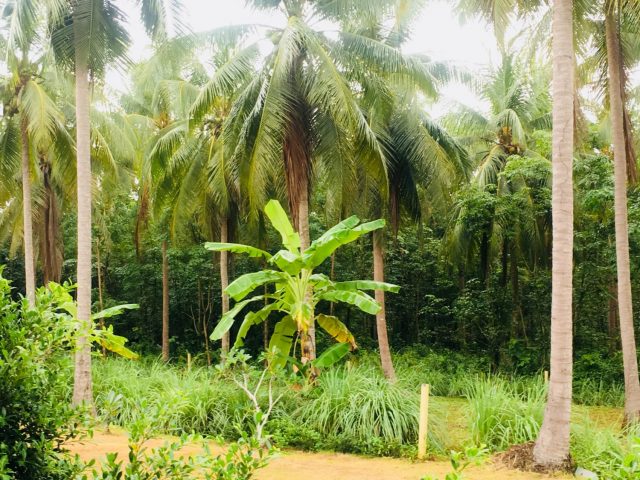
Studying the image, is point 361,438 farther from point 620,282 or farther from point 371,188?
point 371,188

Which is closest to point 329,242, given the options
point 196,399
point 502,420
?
point 196,399

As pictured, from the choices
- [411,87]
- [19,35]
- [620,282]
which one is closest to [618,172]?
[620,282]

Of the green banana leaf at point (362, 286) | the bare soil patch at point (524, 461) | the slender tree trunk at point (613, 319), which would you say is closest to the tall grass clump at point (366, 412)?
the bare soil patch at point (524, 461)

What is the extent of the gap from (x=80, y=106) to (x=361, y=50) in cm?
550

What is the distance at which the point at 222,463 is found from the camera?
2.87 meters

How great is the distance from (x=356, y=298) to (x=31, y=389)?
302 inches

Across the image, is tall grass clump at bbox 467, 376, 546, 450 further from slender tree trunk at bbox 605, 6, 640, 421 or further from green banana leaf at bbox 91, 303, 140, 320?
green banana leaf at bbox 91, 303, 140, 320

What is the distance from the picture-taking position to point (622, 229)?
1084 centimetres

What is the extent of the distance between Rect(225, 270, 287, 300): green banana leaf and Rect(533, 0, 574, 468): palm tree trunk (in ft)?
15.2

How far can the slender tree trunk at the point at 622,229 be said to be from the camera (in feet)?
35.0

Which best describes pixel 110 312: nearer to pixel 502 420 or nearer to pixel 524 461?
pixel 524 461

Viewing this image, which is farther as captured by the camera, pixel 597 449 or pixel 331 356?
pixel 331 356

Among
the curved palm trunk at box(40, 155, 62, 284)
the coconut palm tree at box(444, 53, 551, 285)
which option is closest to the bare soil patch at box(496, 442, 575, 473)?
the coconut palm tree at box(444, 53, 551, 285)

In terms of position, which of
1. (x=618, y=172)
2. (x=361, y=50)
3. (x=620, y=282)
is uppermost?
(x=361, y=50)
